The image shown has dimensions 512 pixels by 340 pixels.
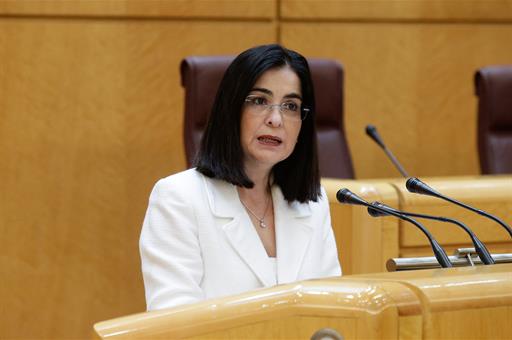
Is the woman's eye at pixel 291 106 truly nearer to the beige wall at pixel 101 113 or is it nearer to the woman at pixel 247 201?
the woman at pixel 247 201

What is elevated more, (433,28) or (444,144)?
(433,28)

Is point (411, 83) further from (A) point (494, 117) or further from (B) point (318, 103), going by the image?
(B) point (318, 103)

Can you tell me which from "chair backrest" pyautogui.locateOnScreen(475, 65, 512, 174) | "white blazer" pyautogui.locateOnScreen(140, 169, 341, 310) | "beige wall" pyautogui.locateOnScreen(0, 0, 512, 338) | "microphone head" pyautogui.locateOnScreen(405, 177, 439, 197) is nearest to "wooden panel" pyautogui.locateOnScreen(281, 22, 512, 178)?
"beige wall" pyautogui.locateOnScreen(0, 0, 512, 338)

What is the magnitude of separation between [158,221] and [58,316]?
145 centimetres

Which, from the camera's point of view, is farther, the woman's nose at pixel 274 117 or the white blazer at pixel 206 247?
the woman's nose at pixel 274 117

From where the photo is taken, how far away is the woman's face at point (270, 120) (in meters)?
1.68

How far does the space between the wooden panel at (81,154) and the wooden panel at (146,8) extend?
29mm

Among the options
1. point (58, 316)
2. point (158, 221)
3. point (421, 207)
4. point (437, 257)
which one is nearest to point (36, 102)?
point (58, 316)

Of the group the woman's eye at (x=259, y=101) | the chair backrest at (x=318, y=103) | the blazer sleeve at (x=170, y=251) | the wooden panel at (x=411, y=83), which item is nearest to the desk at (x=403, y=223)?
the chair backrest at (x=318, y=103)

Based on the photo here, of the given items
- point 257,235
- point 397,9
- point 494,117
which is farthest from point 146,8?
point 257,235

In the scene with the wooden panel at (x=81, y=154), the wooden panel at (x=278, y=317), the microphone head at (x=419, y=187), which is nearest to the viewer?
the wooden panel at (x=278, y=317)

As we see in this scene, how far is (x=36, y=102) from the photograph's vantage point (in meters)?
2.87

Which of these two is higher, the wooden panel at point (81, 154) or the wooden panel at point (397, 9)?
the wooden panel at point (397, 9)

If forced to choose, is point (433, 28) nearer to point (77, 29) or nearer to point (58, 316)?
point (77, 29)
